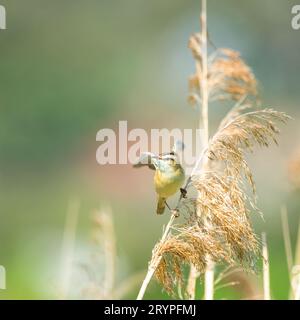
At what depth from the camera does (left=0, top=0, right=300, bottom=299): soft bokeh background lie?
7.71 meters

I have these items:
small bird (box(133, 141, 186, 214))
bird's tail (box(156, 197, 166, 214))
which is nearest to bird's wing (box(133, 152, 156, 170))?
small bird (box(133, 141, 186, 214))

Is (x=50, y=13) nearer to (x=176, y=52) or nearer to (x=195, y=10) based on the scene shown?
(x=195, y=10)

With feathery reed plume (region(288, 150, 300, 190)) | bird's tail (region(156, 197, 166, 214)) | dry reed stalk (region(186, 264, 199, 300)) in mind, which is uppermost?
feathery reed plume (region(288, 150, 300, 190))

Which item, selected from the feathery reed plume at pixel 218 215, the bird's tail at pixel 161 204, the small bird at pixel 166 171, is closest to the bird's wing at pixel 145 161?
the small bird at pixel 166 171

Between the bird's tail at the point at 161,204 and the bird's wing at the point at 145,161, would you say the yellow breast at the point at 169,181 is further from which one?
the bird's tail at the point at 161,204

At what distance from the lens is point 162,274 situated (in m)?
3.22

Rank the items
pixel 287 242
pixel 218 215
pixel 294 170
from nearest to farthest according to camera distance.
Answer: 1. pixel 218 215
2. pixel 287 242
3. pixel 294 170

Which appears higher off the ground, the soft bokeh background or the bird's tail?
the soft bokeh background

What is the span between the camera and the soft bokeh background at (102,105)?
771cm

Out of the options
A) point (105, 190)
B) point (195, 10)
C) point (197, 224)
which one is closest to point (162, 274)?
point (197, 224)

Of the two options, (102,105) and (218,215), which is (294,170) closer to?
(218,215)

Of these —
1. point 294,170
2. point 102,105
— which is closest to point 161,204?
point 294,170

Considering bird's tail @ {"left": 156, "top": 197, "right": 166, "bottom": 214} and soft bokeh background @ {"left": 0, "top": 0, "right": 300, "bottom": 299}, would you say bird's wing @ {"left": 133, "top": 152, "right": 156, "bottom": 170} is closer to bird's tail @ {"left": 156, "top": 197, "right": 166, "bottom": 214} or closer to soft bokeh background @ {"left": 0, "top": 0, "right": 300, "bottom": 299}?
bird's tail @ {"left": 156, "top": 197, "right": 166, "bottom": 214}

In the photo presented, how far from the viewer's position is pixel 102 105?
43.9ft
